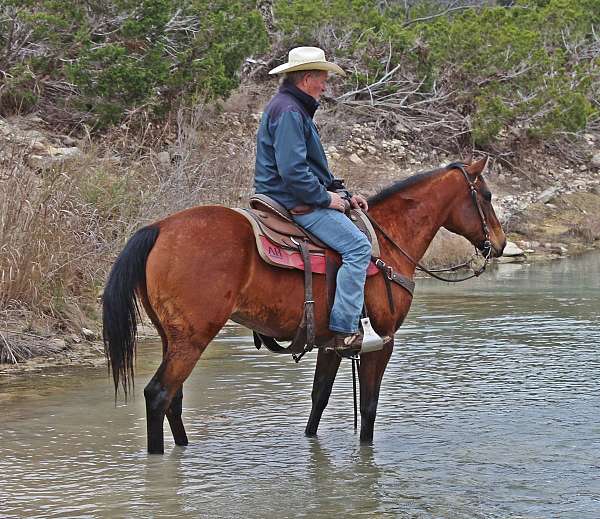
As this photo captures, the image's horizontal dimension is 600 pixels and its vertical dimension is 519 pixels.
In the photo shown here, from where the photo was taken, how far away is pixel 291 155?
6762mm

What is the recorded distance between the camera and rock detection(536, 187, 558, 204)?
21.9m

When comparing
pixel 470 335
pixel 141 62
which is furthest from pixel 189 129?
pixel 470 335

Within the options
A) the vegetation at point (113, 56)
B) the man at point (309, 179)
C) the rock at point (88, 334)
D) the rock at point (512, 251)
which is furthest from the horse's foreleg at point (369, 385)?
the rock at point (512, 251)

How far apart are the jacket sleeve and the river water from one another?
1.63m

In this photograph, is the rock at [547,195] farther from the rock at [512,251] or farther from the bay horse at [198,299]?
the bay horse at [198,299]

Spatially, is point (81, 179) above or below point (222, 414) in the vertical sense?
above

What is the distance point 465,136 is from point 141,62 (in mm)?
8476

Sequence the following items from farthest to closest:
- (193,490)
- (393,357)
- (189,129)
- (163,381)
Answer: (189,129), (393,357), (163,381), (193,490)

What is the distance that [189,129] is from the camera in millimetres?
15680

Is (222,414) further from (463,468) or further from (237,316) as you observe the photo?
(463,468)

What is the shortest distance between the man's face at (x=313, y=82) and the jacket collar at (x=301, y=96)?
32 millimetres

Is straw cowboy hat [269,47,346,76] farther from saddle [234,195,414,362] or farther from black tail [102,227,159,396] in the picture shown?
black tail [102,227,159,396]

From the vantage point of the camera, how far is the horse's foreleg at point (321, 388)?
7.44 m

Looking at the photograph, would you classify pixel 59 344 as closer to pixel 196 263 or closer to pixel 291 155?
pixel 196 263
